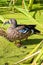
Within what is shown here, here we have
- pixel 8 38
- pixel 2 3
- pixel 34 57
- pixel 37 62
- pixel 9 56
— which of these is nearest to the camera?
pixel 37 62

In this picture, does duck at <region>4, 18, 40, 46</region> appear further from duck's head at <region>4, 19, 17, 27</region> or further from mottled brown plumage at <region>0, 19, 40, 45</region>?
duck's head at <region>4, 19, 17, 27</region>

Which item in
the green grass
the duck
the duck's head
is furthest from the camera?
the duck's head

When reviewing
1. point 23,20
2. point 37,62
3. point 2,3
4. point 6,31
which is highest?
point 2,3

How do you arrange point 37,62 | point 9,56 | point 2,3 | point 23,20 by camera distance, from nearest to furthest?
point 37,62 → point 9,56 → point 23,20 → point 2,3

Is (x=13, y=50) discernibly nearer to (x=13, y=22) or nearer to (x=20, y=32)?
(x=20, y=32)

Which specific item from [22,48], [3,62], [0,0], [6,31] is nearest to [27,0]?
[0,0]

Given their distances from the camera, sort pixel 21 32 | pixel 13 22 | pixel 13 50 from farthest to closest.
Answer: pixel 13 22 → pixel 21 32 → pixel 13 50

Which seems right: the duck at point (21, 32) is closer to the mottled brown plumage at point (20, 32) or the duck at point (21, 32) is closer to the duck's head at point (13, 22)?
the mottled brown plumage at point (20, 32)

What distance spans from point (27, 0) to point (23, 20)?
3.06 feet

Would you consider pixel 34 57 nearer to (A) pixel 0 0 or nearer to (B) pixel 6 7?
(B) pixel 6 7

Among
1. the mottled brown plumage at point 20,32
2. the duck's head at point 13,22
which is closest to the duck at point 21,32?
the mottled brown plumage at point 20,32

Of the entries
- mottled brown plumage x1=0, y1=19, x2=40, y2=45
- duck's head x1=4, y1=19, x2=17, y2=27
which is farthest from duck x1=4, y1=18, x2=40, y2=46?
duck's head x1=4, y1=19, x2=17, y2=27

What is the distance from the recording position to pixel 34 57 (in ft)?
12.2

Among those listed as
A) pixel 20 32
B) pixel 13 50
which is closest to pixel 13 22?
pixel 20 32
